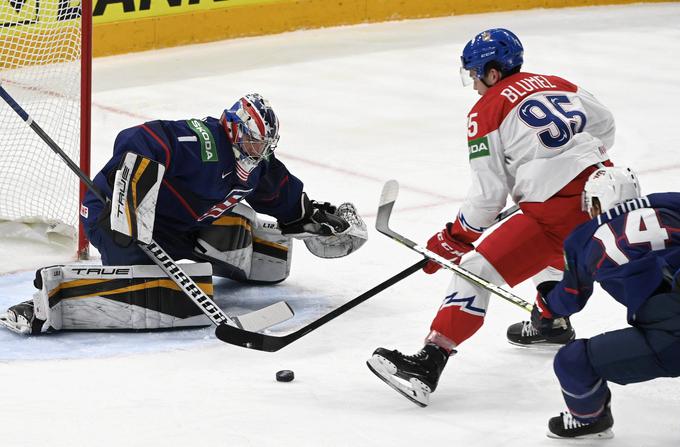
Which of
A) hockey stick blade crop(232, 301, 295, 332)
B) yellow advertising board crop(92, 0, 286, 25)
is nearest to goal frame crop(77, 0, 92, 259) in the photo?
hockey stick blade crop(232, 301, 295, 332)

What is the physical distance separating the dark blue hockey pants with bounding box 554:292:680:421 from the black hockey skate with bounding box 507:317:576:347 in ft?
3.03

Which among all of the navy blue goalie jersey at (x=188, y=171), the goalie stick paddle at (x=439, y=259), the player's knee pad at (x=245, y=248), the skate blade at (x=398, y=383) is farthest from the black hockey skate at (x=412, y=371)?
the player's knee pad at (x=245, y=248)

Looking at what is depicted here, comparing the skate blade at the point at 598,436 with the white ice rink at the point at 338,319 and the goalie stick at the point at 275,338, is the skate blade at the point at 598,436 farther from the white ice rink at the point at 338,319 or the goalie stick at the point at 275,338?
the goalie stick at the point at 275,338

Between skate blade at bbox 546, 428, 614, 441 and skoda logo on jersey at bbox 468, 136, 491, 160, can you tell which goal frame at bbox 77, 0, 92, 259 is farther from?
skate blade at bbox 546, 428, 614, 441

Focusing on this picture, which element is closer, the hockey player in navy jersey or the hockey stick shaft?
the hockey player in navy jersey

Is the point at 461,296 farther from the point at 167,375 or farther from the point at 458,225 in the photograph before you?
the point at 167,375

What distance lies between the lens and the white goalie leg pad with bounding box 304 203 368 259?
473 centimetres

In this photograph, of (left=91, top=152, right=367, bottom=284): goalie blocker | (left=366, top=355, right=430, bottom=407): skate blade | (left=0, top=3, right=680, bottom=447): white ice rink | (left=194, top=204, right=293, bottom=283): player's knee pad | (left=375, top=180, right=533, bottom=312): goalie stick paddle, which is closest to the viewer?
(left=0, top=3, right=680, bottom=447): white ice rink

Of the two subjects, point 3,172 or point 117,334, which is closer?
point 117,334

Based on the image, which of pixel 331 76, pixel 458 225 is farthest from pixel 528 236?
pixel 331 76

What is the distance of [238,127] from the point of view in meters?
4.17

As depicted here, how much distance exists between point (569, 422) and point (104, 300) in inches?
64.0

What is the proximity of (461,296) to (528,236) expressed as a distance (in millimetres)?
264

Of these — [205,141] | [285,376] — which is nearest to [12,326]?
[205,141]
